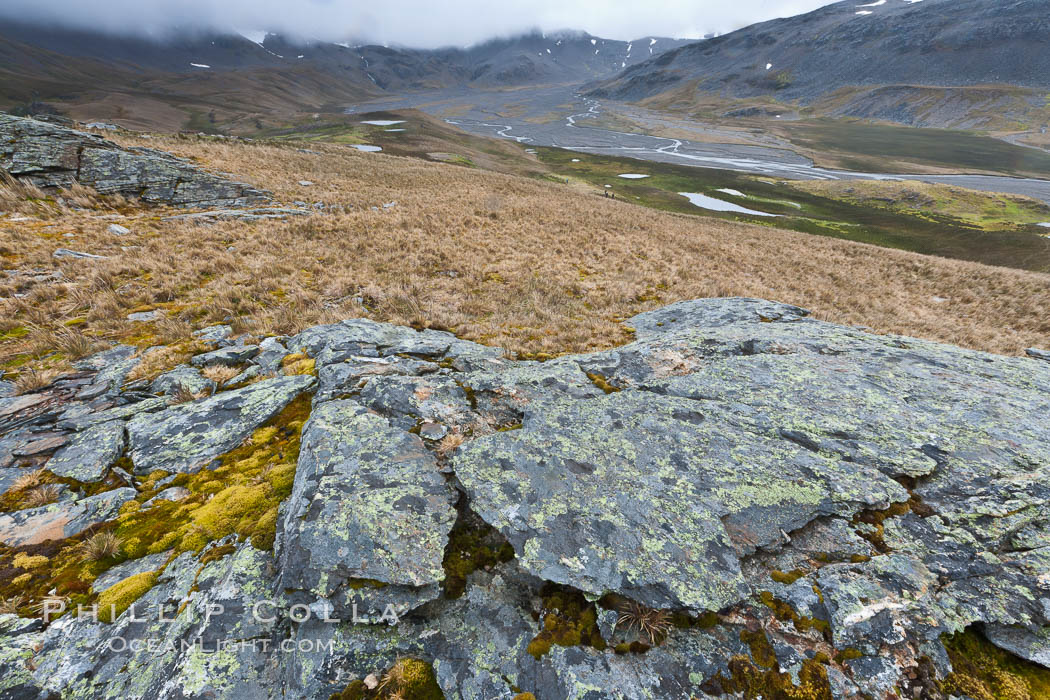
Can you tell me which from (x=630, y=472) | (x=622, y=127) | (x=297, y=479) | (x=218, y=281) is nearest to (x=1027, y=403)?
(x=630, y=472)

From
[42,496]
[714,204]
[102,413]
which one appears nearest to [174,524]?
[42,496]

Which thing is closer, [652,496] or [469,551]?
[469,551]

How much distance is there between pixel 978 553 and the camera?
3.90 meters

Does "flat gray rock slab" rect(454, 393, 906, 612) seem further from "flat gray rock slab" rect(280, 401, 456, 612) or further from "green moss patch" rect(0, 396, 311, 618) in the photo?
"green moss patch" rect(0, 396, 311, 618)

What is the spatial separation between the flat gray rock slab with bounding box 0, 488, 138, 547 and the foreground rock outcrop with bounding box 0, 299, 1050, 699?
3 cm

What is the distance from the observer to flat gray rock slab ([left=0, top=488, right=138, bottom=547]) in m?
4.18

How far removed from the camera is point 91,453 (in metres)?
5.28

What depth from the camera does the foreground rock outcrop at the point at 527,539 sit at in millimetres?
3311

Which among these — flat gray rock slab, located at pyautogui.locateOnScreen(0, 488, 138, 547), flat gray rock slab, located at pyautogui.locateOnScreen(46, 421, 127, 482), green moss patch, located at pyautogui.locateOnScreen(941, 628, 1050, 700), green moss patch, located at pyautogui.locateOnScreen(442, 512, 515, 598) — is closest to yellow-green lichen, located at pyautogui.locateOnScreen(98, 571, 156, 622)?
flat gray rock slab, located at pyautogui.locateOnScreen(0, 488, 138, 547)

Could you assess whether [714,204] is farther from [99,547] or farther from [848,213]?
[99,547]

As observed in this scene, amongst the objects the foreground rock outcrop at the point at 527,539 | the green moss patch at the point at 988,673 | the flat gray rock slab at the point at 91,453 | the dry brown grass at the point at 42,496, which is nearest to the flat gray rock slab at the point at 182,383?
the foreground rock outcrop at the point at 527,539

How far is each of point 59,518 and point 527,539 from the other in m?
5.25

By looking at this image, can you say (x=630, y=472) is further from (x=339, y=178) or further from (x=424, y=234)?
(x=339, y=178)

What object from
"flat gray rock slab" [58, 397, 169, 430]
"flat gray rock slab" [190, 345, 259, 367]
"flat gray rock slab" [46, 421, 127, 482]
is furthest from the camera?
"flat gray rock slab" [190, 345, 259, 367]
